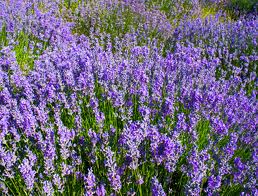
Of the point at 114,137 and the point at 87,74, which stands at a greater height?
the point at 87,74

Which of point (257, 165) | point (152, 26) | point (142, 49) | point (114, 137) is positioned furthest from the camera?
point (152, 26)

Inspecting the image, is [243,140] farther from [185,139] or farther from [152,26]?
[152,26]

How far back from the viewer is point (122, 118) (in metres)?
2.69

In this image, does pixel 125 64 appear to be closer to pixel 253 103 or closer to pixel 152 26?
pixel 253 103

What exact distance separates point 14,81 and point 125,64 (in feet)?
3.52

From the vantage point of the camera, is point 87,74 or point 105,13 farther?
point 105,13

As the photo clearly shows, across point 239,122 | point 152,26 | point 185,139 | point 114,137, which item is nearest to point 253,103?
point 239,122

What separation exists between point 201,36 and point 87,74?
2.99m

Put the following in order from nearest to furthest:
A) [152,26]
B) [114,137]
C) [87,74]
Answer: [114,137] < [87,74] < [152,26]

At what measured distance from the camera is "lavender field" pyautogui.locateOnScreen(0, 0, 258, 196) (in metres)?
2.09

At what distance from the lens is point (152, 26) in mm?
5812

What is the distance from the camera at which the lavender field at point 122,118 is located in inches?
82.4

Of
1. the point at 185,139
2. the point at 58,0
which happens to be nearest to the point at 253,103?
the point at 185,139

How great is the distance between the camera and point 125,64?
11.1 ft
